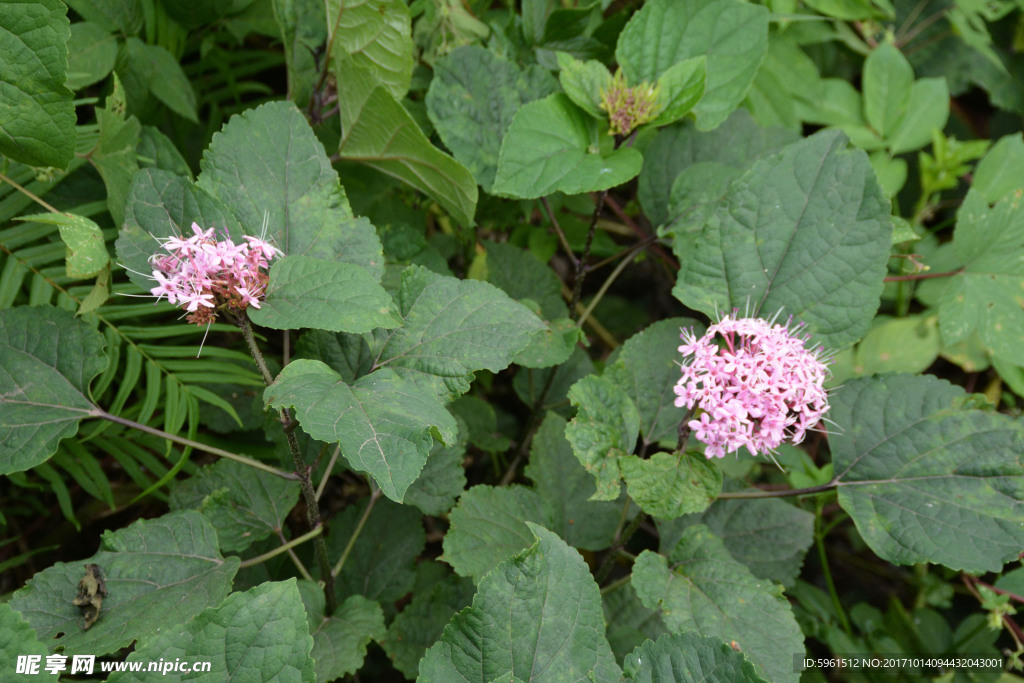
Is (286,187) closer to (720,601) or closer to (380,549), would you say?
(380,549)

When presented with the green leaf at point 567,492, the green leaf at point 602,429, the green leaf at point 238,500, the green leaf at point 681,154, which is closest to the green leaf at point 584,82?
the green leaf at point 681,154

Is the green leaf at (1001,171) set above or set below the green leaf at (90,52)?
below

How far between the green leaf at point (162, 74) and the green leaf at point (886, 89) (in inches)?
90.2

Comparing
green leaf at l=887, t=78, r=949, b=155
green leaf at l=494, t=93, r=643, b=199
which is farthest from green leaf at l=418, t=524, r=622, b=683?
green leaf at l=887, t=78, r=949, b=155

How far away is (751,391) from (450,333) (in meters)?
0.61

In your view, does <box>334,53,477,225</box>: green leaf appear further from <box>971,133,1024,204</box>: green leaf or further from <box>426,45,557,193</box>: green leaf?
<box>971,133,1024,204</box>: green leaf

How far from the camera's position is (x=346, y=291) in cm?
120

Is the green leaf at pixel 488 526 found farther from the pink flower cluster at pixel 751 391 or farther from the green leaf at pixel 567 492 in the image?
the pink flower cluster at pixel 751 391

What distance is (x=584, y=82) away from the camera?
177 cm

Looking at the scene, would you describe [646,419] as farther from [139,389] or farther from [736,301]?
[139,389]

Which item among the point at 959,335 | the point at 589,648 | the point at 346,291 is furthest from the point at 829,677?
the point at 346,291

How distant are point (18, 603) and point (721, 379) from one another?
139 centimetres

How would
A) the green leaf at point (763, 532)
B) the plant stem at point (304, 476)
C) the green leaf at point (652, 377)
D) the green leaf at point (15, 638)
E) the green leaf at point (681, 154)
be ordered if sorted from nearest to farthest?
the green leaf at point (15, 638) < the plant stem at point (304, 476) < the green leaf at point (652, 377) < the green leaf at point (763, 532) < the green leaf at point (681, 154)

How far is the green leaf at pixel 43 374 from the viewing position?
131cm
